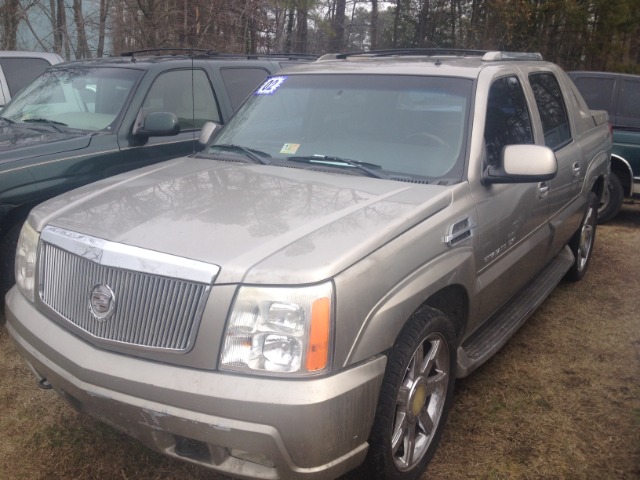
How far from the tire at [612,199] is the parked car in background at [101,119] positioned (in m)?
4.32

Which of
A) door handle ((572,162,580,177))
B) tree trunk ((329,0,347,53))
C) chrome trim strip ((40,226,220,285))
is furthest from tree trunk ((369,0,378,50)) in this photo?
chrome trim strip ((40,226,220,285))

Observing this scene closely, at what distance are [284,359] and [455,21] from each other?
2224 centimetres

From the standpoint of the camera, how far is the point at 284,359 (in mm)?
2215

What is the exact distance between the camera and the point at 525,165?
319cm

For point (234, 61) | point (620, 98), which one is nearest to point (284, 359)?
point (234, 61)

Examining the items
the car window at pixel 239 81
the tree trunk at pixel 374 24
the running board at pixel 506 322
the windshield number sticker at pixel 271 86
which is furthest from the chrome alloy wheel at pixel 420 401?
the tree trunk at pixel 374 24

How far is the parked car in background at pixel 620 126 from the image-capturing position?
293 inches

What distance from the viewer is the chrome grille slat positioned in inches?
90.5

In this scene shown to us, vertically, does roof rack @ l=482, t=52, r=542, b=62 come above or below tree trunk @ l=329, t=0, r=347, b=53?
below

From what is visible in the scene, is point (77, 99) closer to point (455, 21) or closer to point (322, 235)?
point (322, 235)

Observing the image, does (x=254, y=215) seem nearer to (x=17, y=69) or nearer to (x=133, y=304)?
(x=133, y=304)

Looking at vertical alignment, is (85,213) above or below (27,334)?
above

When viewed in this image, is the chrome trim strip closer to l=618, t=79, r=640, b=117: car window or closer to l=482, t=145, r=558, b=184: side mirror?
l=482, t=145, r=558, b=184: side mirror

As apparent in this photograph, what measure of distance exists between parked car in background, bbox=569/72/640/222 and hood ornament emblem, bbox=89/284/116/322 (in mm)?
6602
